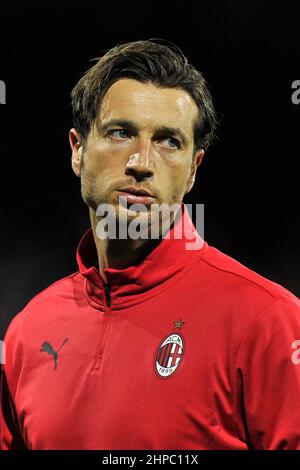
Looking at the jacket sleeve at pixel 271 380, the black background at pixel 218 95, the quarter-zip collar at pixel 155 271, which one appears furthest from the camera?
the black background at pixel 218 95

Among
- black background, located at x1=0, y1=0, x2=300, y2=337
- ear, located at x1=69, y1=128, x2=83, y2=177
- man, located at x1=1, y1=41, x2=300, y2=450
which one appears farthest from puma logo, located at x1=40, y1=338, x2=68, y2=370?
black background, located at x1=0, y1=0, x2=300, y2=337

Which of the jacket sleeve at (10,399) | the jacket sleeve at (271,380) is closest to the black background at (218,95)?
the jacket sleeve at (10,399)

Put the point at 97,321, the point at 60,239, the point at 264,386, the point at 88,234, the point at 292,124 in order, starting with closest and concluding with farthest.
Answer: the point at 264,386, the point at 97,321, the point at 88,234, the point at 292,124, the point at 60,239

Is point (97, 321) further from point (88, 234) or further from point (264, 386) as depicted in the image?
point (264, 386)

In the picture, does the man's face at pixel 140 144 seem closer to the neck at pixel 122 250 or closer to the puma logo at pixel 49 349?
the neck at pixel 122 250

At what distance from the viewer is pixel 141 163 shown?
1330 millimetres

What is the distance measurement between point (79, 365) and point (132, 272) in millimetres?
187

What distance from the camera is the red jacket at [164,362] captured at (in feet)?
3.95

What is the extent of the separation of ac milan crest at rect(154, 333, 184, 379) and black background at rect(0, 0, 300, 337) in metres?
1.20

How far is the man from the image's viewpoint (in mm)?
1216

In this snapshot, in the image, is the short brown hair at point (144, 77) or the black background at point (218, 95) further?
the black background at point (218, 95)

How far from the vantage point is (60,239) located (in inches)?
105

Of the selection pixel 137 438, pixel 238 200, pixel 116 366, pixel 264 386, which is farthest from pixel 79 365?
pixel 238 200

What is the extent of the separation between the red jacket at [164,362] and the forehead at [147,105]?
21 cm
